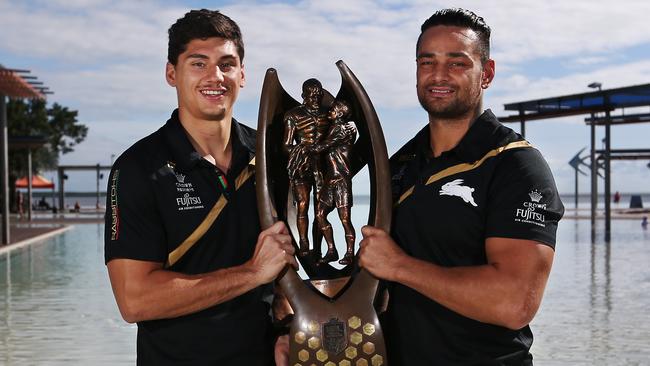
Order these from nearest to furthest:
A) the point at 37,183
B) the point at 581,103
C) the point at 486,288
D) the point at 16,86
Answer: the point at 486,288 → the point at 16,86 → the point at 581,103 → the point at 37,183

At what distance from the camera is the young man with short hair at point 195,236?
3061mm

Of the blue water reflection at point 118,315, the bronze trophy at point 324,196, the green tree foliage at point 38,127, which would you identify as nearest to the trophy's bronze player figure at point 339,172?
the bronze trophy at point 324,196

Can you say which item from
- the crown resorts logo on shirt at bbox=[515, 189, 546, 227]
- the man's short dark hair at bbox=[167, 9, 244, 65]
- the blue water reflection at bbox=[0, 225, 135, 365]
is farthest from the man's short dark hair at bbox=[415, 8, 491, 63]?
the blue water reflection at bbox=[0, 225, 135, 365]

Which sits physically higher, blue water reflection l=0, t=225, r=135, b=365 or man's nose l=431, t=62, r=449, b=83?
man's nose l=431, t=62, r=449, b=83

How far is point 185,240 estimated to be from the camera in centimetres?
321

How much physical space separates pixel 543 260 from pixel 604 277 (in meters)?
11.2

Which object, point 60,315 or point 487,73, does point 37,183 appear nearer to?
point 60,315

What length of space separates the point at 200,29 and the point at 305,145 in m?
0.64

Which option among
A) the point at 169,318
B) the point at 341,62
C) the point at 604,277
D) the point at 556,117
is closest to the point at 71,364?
the point at 169,318

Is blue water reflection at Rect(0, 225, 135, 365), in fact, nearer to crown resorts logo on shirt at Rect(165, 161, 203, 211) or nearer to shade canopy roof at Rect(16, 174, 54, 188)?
crown resorts logo on shirt at Rect(165, 161, 203, 211)

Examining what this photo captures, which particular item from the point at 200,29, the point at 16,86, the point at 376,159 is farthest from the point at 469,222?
the point at 16,86

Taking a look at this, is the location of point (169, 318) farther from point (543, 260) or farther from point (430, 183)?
point (543, 260)

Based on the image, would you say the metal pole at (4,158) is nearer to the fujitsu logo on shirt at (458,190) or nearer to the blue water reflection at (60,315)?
the blue water reflection at (60,315)

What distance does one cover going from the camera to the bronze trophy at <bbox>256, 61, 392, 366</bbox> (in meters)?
3.08
